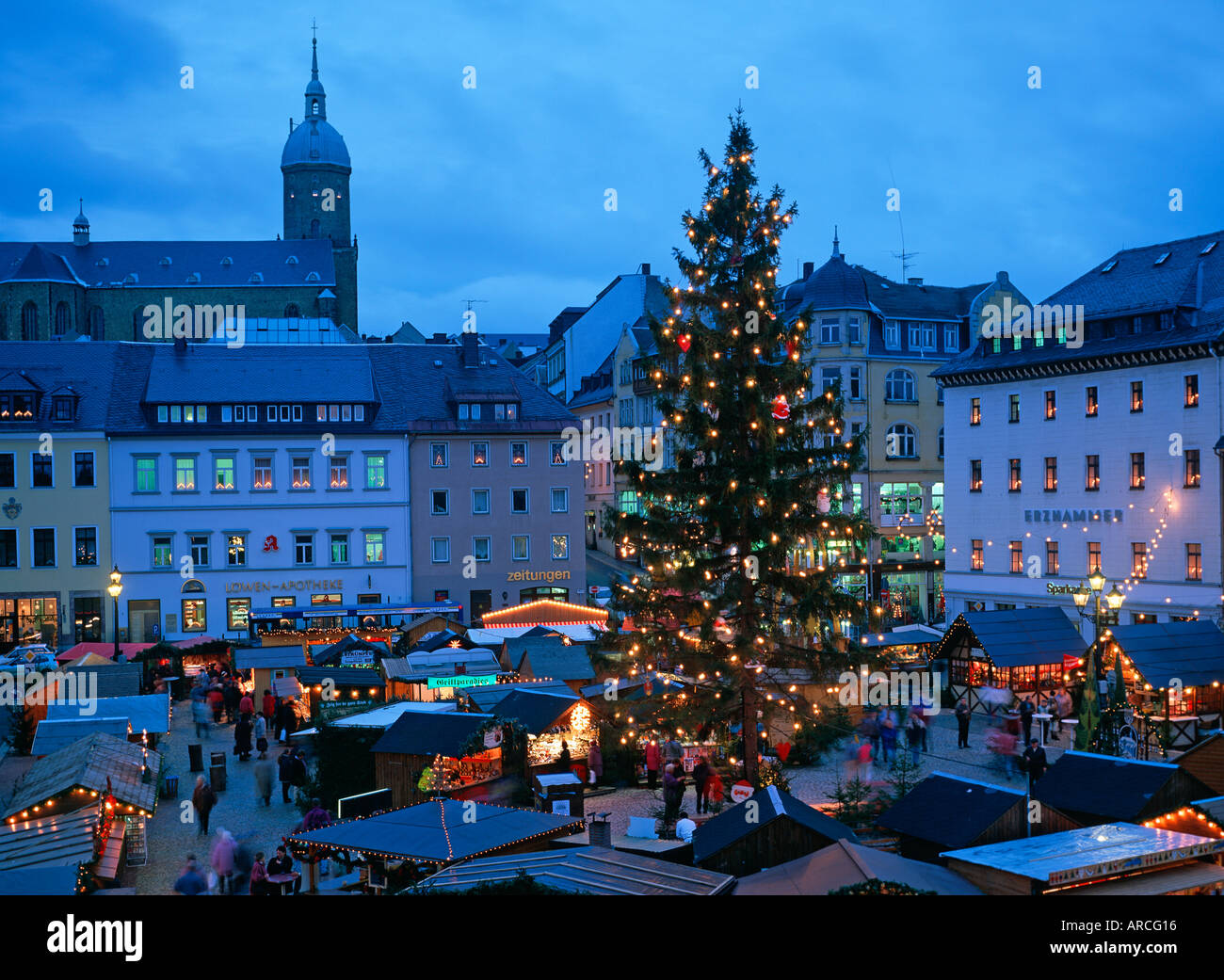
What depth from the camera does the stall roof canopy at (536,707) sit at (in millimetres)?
23203

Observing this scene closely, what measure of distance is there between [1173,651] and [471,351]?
36.9m

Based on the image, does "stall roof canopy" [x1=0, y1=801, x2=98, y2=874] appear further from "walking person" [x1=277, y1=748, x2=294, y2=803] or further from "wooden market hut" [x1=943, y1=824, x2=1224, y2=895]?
"wooden market hut" [x1=943, y1=824, x2=1224, y2=895]

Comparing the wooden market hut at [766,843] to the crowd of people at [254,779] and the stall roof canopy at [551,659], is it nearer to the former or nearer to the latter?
the crowd of people at [254,779]

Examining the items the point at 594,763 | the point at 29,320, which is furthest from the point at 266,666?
the point at 29,320

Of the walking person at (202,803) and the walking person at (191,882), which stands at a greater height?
the walking person at (191,882)

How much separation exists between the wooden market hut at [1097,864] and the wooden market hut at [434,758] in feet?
36.1

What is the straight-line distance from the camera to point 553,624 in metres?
40.9

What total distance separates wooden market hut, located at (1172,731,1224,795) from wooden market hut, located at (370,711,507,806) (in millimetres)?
11440

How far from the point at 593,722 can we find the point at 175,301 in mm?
88516

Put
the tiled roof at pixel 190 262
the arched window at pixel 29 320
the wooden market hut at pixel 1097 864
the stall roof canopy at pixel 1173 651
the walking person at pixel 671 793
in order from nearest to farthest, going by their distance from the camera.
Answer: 1. the wooden market hut at pixel 1097 864
2. the walking person at pixel 671 793
3. the stall roof canopy at pixel 1173 651
4. the arched window at pixel 29 320
5. the tiled roof at pixel 190 262

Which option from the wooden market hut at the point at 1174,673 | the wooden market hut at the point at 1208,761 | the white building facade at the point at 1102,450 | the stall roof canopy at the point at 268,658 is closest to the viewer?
the wooden market hut at the point at 1208,761
